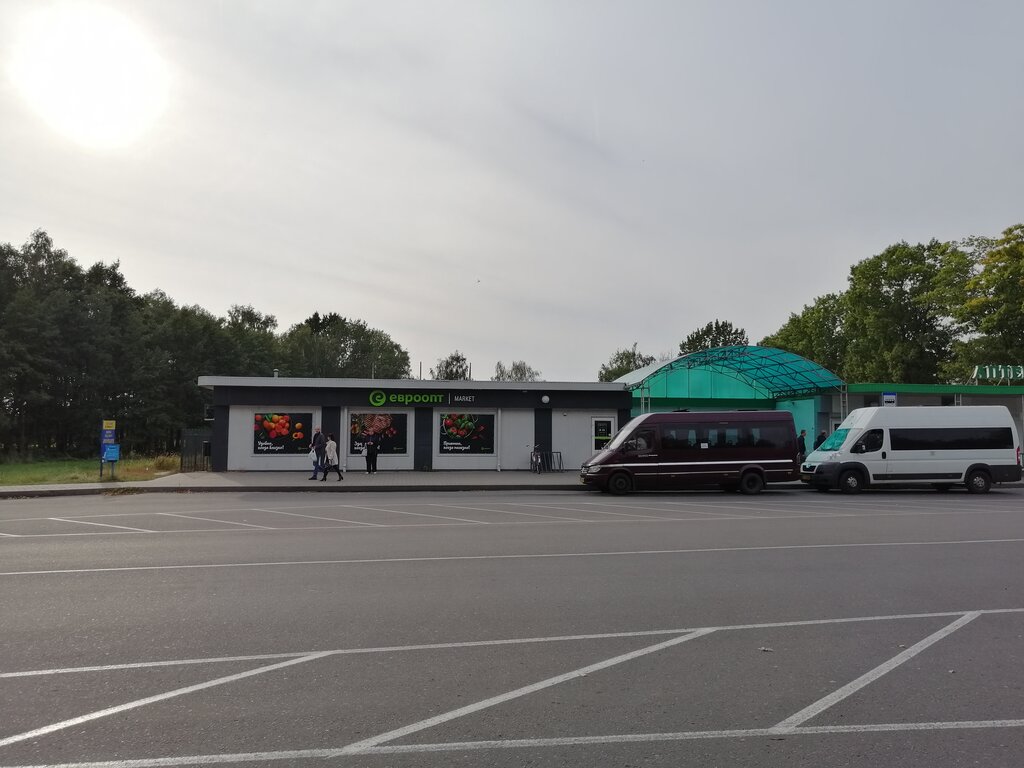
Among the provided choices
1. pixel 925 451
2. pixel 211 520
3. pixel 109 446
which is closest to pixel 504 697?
pixel 211 520

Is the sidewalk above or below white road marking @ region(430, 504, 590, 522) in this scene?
above

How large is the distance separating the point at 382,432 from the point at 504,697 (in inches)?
1000

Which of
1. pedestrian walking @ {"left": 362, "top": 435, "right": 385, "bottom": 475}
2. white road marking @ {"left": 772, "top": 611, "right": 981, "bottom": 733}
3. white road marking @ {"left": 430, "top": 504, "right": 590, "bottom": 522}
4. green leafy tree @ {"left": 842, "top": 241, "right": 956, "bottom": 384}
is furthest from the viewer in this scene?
green leafy tree @ {"left": 842, "top": 241, "right": 956, "bottom": 384}

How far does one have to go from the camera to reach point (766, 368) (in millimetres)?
34938

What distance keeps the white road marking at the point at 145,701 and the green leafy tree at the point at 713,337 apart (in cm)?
7906

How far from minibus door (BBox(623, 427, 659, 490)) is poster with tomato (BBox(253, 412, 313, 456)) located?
12976 millimetres

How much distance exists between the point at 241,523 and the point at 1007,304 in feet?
139

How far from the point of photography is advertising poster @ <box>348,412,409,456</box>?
96.9ft

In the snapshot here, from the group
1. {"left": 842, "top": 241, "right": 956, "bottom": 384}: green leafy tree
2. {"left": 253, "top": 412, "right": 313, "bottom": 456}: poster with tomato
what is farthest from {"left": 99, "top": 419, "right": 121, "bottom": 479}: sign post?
{"left": 842, "top": 241, "right": 956, "bottom": 384}: green leafy tree

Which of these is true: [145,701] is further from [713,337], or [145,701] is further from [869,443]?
[713,337]

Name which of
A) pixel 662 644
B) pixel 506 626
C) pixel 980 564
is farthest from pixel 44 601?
pixel 980 564

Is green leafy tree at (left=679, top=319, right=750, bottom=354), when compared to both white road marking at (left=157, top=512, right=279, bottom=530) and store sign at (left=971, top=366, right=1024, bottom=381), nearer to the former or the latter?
store sign at (left=971, top=366, right=1024, bottom=381)

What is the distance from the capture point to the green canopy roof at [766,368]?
31.9 metres

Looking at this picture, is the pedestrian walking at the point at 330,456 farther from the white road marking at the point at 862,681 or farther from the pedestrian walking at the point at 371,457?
the white road marking at the point at 862,681
